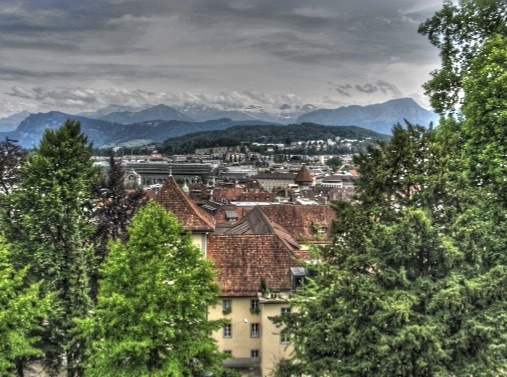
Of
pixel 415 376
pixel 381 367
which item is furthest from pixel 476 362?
pixel 381 367

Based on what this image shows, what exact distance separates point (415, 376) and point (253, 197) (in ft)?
256

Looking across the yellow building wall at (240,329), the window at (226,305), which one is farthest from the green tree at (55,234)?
the yellow building wall at (240,329)

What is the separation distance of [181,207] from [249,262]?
568 cm

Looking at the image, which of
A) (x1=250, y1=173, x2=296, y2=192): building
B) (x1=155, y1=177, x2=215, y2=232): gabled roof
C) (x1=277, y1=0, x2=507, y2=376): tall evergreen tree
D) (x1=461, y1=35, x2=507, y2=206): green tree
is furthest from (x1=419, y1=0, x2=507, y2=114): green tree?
(x1=250, y1=173, x2=296, y2=192): building

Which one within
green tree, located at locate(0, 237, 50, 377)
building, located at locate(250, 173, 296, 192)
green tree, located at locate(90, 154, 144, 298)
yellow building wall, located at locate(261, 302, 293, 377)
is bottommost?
yellow building wall, located at locate(261, 302, 293, 377)

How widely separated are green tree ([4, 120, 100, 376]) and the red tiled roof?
8.51 m

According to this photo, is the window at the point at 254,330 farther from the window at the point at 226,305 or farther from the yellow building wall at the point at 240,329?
the window at the point at 226,305

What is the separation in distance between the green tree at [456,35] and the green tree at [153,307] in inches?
740

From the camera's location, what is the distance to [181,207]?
28.0 m

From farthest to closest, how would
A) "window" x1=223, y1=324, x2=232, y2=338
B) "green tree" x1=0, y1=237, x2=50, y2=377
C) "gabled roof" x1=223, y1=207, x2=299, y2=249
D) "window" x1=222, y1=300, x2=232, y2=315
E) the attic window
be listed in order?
"gabled roof" x1=223, y1=207, x2=299, y2=249 → "window" x1=223, y1=324, x2=232, y2=338 → "window" x1=222, y1=300, x2=232, y2=315 → the attic window → "green tree" x1=0, y1=237, x2=50, y2=377

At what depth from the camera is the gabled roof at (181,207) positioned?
27.6 meters

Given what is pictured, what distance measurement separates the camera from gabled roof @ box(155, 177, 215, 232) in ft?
90.4

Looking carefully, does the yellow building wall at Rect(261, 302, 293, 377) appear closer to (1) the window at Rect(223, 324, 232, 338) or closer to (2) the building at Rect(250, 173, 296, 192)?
(1) the window at Rect(223, 324, 232, 338)

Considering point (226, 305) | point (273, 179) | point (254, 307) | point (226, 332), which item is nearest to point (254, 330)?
point (254, 307)
